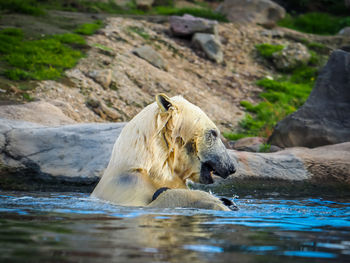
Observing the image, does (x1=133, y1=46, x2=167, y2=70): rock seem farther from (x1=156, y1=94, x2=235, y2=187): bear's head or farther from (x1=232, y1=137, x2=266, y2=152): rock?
(x1=156, y1=94, x2=235, y2=187): bear's head

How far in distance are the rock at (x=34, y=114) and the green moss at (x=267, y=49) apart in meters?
11.8

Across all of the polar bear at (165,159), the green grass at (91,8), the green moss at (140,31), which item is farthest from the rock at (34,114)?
the green moss at (140,31)

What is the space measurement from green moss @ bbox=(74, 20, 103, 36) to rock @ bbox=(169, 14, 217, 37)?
9.05ft

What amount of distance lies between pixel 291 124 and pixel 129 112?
14.4 feet

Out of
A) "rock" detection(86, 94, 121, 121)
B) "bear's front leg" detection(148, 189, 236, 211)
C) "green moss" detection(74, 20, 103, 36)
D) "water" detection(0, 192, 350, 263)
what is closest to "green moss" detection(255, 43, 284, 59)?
"green moss" detection(74, 20, 103, 36)

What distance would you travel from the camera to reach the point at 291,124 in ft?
34.1

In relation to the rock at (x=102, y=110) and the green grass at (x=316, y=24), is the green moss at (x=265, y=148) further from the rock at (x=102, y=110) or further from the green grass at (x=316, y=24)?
the green grass at (x=316, y=24)

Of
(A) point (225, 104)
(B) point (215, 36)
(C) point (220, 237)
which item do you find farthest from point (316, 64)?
(C) point (220, 237)

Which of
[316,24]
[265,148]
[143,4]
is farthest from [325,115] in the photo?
[316,24]

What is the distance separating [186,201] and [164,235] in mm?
1450

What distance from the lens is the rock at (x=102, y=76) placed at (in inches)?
532

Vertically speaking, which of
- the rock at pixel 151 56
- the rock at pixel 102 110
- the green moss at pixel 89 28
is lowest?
the rock at pixel 102 110

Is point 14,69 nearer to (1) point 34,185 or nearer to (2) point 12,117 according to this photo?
(2) point 12,117

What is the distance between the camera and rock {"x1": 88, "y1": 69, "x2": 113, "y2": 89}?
13.5 metres
